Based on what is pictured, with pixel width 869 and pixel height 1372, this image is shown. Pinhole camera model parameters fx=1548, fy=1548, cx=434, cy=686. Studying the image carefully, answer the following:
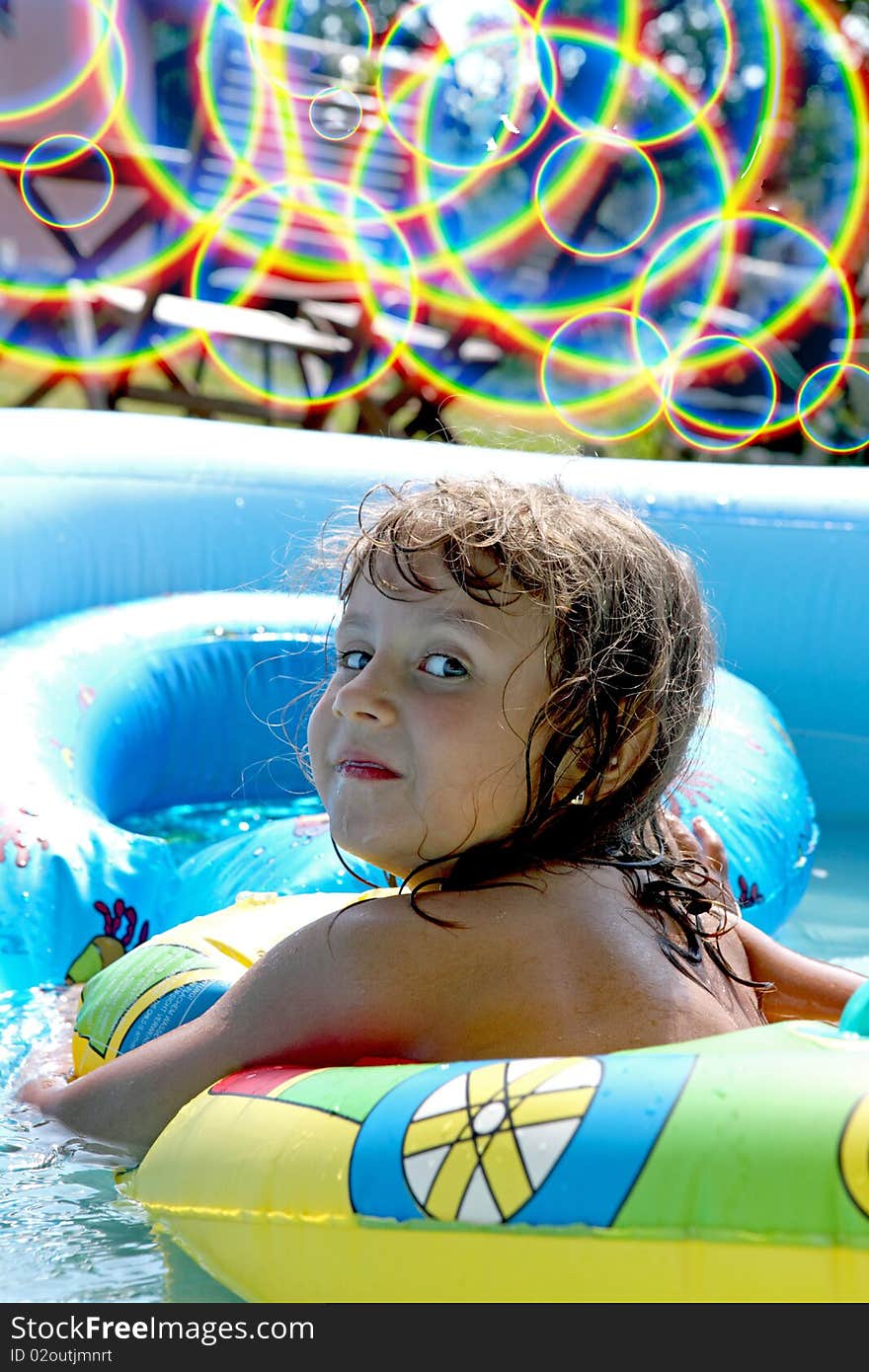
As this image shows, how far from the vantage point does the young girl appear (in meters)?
1.24

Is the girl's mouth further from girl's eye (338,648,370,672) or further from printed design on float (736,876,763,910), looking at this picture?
printed design on float (736,876,763,910)

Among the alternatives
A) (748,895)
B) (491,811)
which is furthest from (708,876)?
(748,895)

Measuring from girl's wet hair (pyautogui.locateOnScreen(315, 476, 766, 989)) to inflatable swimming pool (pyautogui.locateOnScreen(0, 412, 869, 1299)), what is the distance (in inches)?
10.2

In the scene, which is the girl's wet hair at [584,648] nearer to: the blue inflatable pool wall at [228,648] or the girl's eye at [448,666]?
the girl's eye at [448,666]

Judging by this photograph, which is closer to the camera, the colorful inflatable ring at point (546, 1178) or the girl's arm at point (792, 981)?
the colorful inflatable ring at point (546, 1178)

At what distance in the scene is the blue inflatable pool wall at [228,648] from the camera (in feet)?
7.72

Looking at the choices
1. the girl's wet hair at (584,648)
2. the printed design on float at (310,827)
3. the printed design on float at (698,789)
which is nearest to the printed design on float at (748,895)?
Result: the printed design on float at (698,789)

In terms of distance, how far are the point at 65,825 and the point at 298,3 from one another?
7.17 m

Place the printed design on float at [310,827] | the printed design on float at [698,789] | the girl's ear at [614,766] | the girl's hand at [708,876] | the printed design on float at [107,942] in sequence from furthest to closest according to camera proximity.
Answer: the printed design on float at [698,789] < the printed design on float at [310,827] < the printed design on float at [107,942] < the girl's hand at [708,876] < the girl's ear at [614,766]

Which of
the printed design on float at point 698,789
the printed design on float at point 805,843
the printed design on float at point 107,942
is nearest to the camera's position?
the printed design on float at point 107,942

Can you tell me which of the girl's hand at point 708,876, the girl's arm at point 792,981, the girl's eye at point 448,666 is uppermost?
the girl's eye at point 448,666

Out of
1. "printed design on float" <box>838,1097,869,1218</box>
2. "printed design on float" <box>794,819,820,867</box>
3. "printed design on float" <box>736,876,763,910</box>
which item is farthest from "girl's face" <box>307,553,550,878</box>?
"printed design on float" <box>794,819,820,867</box>

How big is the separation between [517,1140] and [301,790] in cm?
238

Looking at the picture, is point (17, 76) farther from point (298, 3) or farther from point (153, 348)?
point (153, 348)
